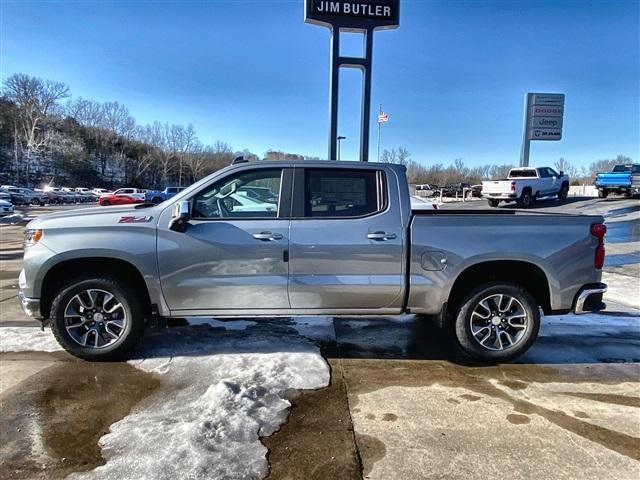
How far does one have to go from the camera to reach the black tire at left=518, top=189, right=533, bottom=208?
2340 centimetres

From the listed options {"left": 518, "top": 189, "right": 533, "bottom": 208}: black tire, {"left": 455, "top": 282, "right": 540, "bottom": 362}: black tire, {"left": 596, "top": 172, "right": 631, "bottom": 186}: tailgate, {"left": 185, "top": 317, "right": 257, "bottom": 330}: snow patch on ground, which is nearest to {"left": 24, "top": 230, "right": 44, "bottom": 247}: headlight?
{"left": 185, "top": 317, "right": 257, "bottom": 330}: snow patch on ground

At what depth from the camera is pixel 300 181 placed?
4.46 m

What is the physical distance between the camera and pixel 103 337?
4.39 meters

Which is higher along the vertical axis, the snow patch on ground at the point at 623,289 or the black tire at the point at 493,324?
the black tire at the point at 493,324

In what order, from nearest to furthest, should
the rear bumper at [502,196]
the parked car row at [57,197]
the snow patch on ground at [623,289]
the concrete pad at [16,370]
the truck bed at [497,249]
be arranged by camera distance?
the concrete pad at [16,370], the truck bed at [497,249], the snow patch on ground at [623,289], the rear bumper at [502,196], the parked car row at [57,197]

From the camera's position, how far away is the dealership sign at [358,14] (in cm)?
1534

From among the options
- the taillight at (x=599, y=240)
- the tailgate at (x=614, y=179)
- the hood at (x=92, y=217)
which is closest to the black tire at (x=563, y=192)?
the tailgate at (x=614, y=179)

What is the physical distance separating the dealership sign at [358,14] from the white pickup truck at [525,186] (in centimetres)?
1106

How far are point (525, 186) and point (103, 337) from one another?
2279 cm

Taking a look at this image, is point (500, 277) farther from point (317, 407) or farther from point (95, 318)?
point (95, 318)

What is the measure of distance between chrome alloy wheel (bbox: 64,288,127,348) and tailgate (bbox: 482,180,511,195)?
71.4ft

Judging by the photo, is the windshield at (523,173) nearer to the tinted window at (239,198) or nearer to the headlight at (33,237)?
the tinted window at (239,198)

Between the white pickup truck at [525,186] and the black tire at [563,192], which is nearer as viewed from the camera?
the white pickup truck at [525,186]

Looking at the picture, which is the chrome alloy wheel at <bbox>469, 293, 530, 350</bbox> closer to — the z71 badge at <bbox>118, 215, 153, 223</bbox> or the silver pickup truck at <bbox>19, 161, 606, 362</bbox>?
the silver pickup truck at <bbox>19, 161, 606, 362</bbox>
